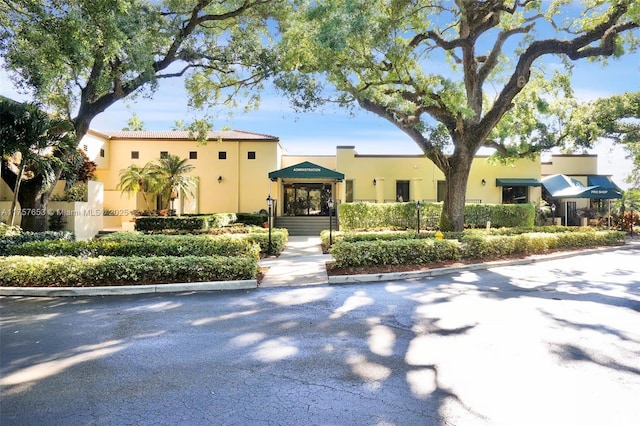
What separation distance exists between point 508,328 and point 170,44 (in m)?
15.0

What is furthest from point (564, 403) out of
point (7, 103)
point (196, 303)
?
point (7, 103)

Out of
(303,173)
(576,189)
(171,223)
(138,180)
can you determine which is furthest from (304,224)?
(576,189)

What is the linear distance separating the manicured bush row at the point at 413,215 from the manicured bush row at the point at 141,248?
9.97m

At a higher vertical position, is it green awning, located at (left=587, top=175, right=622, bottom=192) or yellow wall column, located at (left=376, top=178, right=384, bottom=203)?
green awning, located at (left=587, top=175, right=622, bottom=192)

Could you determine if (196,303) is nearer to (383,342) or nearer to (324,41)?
(383,342)

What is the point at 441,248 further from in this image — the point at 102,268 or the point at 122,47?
the point at 122,47

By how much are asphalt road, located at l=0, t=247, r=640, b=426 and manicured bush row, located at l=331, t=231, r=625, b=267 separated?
2.25 metres

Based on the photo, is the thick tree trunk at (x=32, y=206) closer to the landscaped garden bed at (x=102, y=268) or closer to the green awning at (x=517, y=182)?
the landscaped garden bed at (x=102, y=268)

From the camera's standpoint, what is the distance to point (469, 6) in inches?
456

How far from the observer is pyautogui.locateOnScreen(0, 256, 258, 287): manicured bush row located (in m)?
7.64

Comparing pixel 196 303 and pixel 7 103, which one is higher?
pixel 7 103

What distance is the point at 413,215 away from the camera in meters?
20.1

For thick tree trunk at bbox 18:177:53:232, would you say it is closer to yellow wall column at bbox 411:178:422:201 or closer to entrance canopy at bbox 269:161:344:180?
entrance canopy at bbox 269:161:344:180

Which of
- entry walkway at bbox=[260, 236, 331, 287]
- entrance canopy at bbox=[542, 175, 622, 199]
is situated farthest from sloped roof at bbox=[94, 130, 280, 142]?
entrance canopy at bbox=[542, 175, 622, 199]
